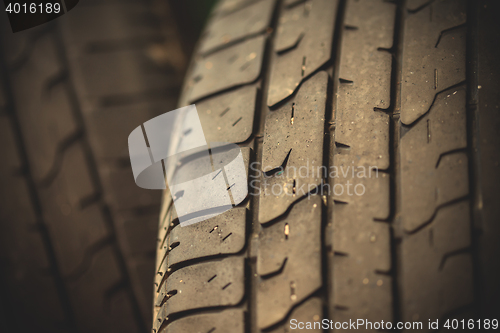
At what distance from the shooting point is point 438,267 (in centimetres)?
37

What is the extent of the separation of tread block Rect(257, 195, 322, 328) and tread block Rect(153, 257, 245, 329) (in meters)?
0.03

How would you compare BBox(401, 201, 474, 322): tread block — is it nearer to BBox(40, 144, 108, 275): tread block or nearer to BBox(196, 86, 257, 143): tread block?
BBox(196, 86, 257, 143): tread block

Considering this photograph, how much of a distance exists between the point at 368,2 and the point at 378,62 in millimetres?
140

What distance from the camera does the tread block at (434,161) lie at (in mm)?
393

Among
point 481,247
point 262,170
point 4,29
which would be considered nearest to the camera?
point 481,247

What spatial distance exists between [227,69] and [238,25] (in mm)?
127

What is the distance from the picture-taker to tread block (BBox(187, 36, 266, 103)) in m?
0.59

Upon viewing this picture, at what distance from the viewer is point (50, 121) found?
0.79 metres

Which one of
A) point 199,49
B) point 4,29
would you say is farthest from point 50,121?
point 199,49

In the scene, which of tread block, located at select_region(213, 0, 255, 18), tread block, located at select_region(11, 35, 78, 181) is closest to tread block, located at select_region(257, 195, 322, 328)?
tread block, located at select_region(213, 0, 255, 18)

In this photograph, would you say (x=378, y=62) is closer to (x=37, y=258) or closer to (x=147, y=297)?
(x=147, y=297)

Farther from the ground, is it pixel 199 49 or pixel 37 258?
pixel 199 49

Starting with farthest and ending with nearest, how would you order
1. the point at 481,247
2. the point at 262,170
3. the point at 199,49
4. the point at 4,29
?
the point at 4,29, the point at 199,49, the point at 262,170, the point at 481,247

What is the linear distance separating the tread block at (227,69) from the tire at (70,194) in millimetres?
232
